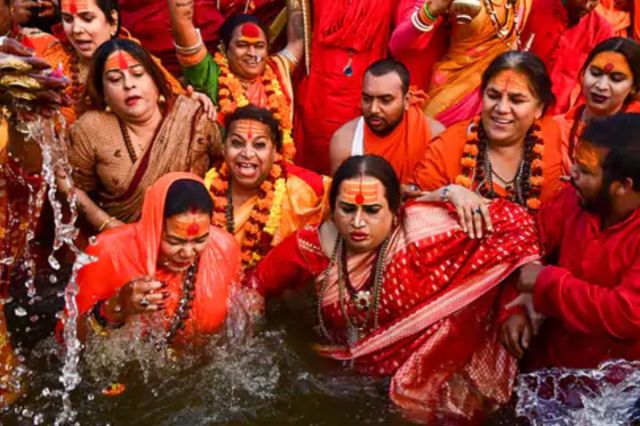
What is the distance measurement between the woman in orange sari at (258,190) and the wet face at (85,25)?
963 millimetres

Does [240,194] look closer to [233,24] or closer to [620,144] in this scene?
[233,24]

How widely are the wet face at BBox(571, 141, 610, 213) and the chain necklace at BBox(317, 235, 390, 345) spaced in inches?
33.4

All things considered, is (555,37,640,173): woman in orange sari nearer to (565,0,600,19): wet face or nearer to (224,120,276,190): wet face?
(565,0,600,19): wet face

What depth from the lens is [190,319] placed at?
3814 millimetres

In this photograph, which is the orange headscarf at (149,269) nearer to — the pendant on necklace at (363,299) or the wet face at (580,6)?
the pendant on necklace at (363,299)

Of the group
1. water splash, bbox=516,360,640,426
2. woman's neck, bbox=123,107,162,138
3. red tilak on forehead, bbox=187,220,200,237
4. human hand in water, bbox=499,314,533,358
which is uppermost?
woman's neck, bbox=123,107,162,138

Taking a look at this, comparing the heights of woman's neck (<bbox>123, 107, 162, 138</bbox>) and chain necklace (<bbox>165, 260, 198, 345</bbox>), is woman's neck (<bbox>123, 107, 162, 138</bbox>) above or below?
above

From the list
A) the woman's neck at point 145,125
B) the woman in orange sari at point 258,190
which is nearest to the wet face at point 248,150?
the woman in orange sari at point 258,190

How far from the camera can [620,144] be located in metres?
3.19

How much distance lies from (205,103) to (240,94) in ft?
1.05

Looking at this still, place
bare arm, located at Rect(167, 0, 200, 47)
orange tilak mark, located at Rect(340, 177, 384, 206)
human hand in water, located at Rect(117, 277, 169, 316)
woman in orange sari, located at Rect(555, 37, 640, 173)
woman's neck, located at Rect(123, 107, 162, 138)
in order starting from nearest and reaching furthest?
human hand in water, located at Rect(117, 277, 169, 316)
orange tilak mark, located at Rect(340, 177, 384, 206)
woman in orange sari, located at Rect(555, 37, 640, 173)
woman's neck, located at Rect(123, 107, 162, 138)
bare arm, located at Rect(167, 0, 200, 47)

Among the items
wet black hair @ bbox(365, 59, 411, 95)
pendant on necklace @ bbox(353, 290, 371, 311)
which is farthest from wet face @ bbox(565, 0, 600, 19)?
pendant on necklace @ bbox(353, 290, 371, 311)

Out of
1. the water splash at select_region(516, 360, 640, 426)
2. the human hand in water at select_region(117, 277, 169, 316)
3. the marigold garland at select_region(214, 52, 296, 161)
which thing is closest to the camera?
the water splash at select_region(516, 360, 640, 426)

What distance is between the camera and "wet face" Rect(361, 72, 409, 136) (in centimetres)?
448
